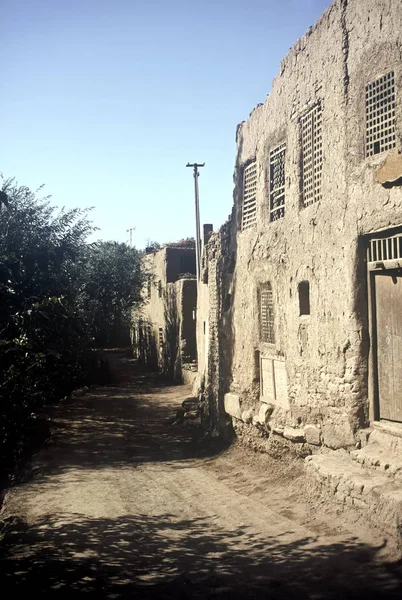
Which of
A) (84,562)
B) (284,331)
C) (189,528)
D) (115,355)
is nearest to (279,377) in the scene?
(284,331)

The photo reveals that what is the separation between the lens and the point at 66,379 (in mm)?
13812

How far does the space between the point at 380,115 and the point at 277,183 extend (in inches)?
118

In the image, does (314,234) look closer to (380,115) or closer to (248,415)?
(380,115)

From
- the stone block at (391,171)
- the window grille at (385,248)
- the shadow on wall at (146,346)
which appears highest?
the stone block at (391,171)

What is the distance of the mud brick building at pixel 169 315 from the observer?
66.9 feet

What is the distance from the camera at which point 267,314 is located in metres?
9.96

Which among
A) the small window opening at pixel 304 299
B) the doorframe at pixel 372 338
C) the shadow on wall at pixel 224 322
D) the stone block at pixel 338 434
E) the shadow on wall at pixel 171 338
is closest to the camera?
the doorframe at pixel 372 338

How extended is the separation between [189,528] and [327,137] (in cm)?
538

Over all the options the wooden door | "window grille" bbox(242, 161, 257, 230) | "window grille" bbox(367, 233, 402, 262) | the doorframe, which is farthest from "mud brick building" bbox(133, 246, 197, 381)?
"window grille" bbox(367, 233, 402, 262)

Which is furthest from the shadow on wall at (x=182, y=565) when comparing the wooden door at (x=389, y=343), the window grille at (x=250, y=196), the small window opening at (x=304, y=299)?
the window grille at (x=250, y=196)

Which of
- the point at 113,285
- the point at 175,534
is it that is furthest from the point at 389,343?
the point at 113,285

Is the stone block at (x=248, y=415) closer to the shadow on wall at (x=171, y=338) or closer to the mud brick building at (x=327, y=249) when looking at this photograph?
the mud brick building at (x=327, y=249)

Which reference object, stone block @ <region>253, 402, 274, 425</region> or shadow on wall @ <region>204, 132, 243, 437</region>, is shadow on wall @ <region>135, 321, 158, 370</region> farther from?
stone block @ <region>253, 402, 274, 425</region>

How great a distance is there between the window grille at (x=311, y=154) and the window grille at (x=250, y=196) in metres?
2.01
